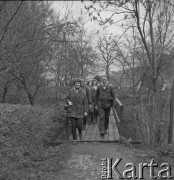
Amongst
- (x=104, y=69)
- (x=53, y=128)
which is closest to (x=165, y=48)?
(x=53, y=128)

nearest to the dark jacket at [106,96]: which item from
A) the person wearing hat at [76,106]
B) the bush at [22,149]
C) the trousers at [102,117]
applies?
the trousers at [102,117]

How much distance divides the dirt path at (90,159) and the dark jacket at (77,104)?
0.82 metres

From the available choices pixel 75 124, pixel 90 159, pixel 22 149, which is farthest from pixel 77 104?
pixel 22 149

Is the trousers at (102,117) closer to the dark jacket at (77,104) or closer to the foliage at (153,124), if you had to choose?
the dark jacket at (77,104)

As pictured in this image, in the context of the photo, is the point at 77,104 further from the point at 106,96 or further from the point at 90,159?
the point at 90,159

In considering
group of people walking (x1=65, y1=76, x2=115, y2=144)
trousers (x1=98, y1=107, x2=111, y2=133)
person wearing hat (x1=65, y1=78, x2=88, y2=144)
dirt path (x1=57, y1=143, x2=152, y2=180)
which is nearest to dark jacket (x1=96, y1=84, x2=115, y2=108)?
group of people walking (x1=65, y1=76, x2=115, y2=144)

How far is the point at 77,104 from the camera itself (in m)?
7.69

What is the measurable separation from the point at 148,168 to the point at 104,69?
92.5 ft

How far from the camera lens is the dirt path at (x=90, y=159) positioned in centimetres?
504

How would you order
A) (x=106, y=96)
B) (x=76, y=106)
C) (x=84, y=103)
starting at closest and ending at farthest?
1. (x=76, y=106)
2. (x=84, y=103)
3. (x=106, y=96)

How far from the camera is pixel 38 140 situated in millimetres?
7191

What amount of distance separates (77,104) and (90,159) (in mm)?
2010

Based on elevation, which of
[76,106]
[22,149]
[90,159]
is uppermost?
[76,106]

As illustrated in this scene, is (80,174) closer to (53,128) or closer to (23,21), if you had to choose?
(23,21)
